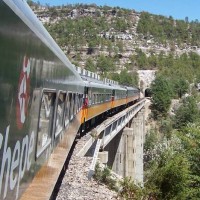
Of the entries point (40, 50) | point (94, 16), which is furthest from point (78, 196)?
point (94, 16)

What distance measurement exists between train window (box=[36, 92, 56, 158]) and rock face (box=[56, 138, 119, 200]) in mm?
4192

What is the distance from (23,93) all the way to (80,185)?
288 inches

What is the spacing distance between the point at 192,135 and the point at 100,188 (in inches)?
291

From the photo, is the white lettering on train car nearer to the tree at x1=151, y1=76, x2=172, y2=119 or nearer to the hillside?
the tree at x1=151, y1=76, x2=172, y2=119

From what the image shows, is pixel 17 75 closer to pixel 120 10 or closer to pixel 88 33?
pixel 88 33

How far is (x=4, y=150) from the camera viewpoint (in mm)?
2041

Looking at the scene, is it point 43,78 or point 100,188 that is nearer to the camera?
point 43,78

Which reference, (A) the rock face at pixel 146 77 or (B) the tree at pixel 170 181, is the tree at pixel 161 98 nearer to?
Result: (A) the rock face at pixel 146 77

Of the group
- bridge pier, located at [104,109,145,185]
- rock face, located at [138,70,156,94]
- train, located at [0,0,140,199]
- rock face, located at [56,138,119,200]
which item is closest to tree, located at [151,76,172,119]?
rock face, located at [138,70,156,94]

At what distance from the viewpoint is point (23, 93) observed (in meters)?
2.49

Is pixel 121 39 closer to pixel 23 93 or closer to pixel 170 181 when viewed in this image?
pixel 170 181

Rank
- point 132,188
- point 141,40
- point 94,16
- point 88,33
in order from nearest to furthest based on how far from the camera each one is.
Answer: point 132,188 → point 88,33 → point 141,40 → point 94,16

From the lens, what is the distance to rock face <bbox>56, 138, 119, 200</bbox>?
8.59 metres

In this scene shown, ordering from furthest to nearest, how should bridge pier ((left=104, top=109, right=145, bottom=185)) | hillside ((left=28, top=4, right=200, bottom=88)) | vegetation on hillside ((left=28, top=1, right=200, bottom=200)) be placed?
hillside ((left=28, top=4, right=200, bottom=88))
bridge pier ((left=104, top=109, right=145, bottom=185))
vegetation on hillside ((left=28, top=1, right=200, bottom=200))
